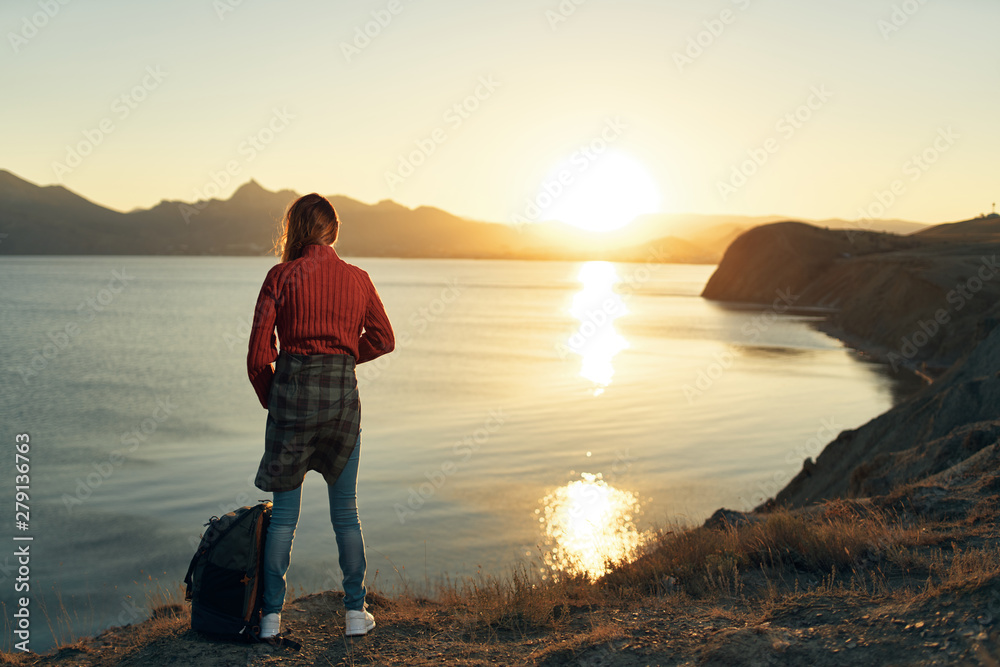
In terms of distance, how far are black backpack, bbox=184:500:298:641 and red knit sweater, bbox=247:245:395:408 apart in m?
0.82

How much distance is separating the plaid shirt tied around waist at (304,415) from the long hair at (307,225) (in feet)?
2.04

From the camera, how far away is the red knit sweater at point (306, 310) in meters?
3.85

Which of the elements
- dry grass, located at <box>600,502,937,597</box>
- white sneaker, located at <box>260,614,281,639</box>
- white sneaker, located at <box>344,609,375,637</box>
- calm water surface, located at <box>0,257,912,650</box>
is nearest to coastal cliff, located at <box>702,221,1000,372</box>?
calm water surface, located at <box>0,257,912,650</box>

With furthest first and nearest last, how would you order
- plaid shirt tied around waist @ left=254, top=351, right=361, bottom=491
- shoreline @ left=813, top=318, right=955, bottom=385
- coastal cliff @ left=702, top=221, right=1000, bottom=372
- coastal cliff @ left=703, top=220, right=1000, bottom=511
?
coastal cliff @ left=702, top=221, right=1000, bottom=372, shoreline @ left=813, top=318, right=955, bottom=385, coastal cliff @ left=703, top=220, right=1000, bottom=511, plaid shirt tied around waist @ left=254, top=351, right=361, bottom=491

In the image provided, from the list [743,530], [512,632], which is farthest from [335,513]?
[743,530]

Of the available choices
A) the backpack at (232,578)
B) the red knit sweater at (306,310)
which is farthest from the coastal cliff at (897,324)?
the backpack at (232,578)

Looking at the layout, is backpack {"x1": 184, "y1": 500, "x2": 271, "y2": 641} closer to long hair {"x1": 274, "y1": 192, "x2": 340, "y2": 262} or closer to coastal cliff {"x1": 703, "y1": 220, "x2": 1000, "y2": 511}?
long hair {"x1": 274, "y1": 192, "x2": 340, "y2": 262}

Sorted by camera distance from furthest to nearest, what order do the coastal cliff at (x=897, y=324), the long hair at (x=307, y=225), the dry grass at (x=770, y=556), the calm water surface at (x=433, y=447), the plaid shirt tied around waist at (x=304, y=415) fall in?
1. the calm water surface at (x=433, y=447)
2. the coastal cliff at (x=897, y=324)
3. the dry grass at (x=770, y=556)
4. the long hair at (x=307, y=225)
5. the plaid shirt tied around waist at (x=304, y=415)

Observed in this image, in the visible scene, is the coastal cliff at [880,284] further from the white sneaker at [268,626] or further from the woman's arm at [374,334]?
the white sneaker at [268,626]

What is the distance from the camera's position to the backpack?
4.05 metres

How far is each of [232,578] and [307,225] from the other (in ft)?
6.89

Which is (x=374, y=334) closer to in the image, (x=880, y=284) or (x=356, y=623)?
(x=356, y=623)

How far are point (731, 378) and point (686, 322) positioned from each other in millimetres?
24981

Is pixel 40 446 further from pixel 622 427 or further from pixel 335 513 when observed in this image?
pixel 335 513
